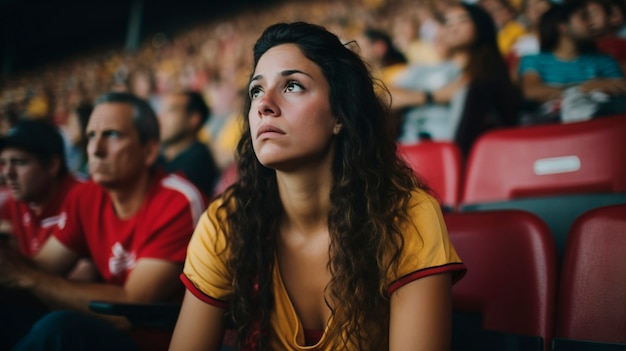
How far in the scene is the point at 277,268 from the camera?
595 millimetres

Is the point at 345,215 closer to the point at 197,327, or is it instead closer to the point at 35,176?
the point at 197,327

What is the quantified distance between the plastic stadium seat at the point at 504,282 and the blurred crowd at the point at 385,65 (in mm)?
183

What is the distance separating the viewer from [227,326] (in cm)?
61

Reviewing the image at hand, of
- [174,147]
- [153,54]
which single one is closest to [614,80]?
[174,147]

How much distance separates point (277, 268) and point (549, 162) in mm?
525

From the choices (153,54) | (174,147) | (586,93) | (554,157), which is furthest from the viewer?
(153,54)

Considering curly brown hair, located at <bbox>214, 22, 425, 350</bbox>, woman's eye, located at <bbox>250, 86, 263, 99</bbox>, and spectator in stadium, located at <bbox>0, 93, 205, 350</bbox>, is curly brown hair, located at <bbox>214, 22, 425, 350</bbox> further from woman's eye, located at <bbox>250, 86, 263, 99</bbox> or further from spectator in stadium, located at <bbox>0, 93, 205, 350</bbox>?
spectator in stadium, located at <bbox>0, 93, 205, 350</bbox>

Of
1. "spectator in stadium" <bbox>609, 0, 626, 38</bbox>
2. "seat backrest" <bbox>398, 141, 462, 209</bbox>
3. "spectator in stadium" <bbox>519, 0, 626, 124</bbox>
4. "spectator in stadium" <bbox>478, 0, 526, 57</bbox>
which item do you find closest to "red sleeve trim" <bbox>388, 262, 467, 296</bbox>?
"seat backrest" <bbox>398, 141, 462, 209</bbox>

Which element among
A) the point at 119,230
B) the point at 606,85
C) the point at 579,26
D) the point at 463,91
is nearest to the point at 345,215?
the point at 119,230

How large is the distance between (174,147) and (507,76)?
104 centimetres

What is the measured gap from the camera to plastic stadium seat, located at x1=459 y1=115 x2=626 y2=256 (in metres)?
0.79

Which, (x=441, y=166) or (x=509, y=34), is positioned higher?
(x=509, y=34)

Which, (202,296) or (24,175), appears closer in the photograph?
(202,296)

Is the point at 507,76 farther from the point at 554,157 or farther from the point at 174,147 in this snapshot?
the point at 174,147
